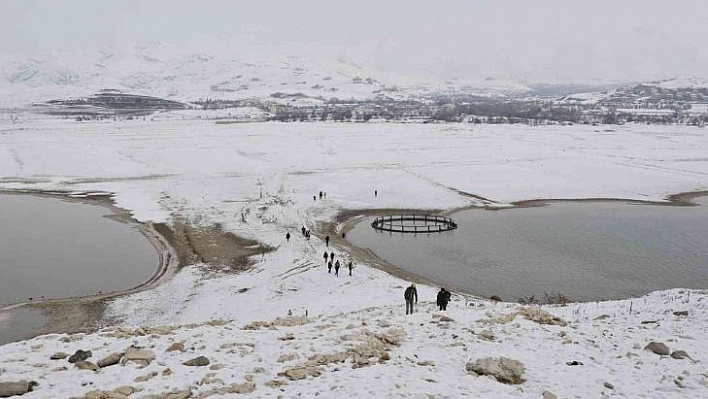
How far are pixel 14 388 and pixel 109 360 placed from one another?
195 centimetres

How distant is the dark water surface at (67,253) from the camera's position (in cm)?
2981

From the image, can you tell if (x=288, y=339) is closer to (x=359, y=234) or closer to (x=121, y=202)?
(x=359, y=234)

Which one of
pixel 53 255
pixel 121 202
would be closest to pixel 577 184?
pixel 121 202

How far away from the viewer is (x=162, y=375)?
11617mm

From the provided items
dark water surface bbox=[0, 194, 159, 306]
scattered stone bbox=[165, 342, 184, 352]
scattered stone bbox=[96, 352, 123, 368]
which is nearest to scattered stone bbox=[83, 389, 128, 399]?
scattered stone bbox=[96, 352, 123, 368]

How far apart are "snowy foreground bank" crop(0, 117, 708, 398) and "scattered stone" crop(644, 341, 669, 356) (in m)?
0.21

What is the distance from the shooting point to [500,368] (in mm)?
12031

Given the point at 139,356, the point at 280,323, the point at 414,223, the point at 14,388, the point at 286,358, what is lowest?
the point at 414,223

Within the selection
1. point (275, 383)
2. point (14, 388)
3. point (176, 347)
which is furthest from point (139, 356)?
point (275, 383)

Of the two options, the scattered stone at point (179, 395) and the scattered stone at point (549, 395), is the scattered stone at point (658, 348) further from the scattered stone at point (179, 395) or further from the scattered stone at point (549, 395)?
the scattered stone at point (179, 395)

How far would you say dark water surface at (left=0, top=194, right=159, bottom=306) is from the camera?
97.8ft

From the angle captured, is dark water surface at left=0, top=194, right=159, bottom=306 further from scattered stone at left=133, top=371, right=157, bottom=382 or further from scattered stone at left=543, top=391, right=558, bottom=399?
scattered stone at left=543, top=391, right=558, bottom=399

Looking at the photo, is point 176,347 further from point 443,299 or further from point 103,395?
point 443,299

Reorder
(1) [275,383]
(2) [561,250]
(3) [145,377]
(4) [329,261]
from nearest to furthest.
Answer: (1) [275,383], (3) [145,377], (4) [329,261], (2) [561,250]
